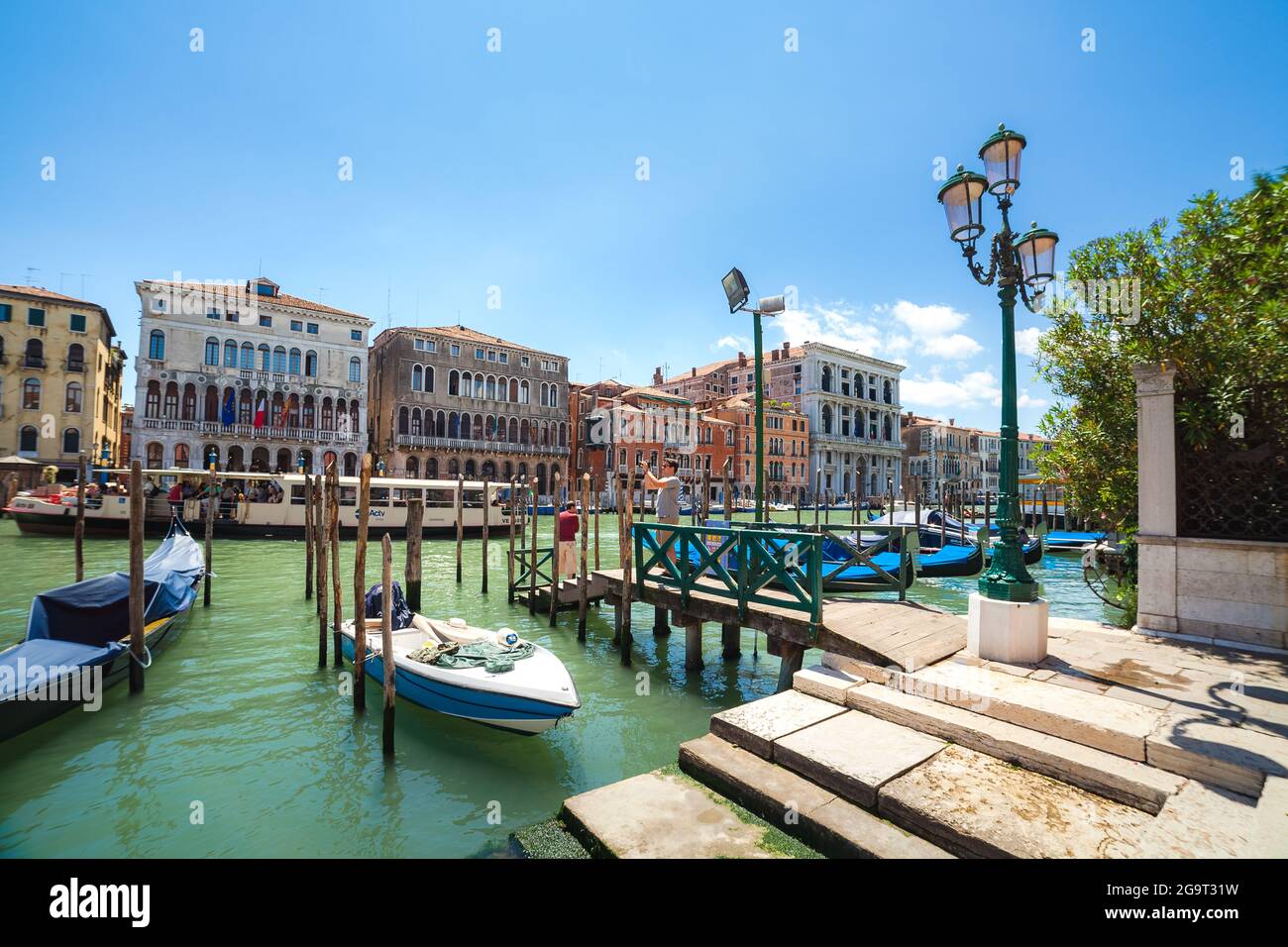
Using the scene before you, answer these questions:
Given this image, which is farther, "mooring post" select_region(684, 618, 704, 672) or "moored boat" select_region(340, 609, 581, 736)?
"mooring post" select_region(684, 618, 704, 672)

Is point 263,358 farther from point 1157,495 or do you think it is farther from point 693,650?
point 1157,495

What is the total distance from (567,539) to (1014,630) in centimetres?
783

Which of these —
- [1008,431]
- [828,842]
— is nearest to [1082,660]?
[1008,431]

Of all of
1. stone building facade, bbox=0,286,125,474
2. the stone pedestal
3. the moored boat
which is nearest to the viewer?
the stone pedestal

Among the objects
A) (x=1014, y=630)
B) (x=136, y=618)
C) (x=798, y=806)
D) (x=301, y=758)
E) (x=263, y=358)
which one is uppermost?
(x=263, y=358)

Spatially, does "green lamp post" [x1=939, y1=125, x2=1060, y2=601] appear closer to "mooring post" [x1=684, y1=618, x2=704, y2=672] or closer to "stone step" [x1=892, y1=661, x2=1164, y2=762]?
"stone step" [x1=892, y1=661, x2=1164, y2=762]

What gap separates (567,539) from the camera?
1112 cm

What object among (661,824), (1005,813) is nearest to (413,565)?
(661,824)

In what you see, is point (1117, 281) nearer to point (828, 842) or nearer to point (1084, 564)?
point (1084, 564)

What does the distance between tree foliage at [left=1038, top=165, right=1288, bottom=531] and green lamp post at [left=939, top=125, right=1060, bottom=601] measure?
4.84ft

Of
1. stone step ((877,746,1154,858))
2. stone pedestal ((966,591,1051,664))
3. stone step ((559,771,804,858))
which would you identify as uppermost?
stone pedestal ((966,591,1051,664))

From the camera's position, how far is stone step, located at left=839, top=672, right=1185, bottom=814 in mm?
2816

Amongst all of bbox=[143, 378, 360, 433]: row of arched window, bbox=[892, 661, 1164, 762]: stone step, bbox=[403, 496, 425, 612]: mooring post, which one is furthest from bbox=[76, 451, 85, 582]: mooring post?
bbox=[143, 378, 360, 433]: row of arched window
